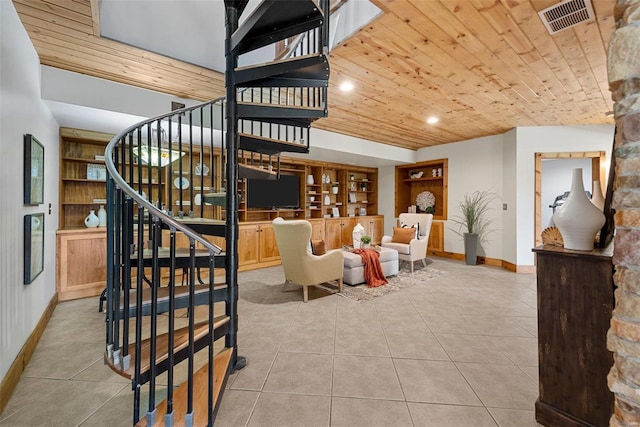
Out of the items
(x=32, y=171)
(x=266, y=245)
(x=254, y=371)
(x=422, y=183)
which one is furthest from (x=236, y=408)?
(x=422, y=183)

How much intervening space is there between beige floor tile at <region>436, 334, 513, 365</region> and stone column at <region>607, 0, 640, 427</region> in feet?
3.65

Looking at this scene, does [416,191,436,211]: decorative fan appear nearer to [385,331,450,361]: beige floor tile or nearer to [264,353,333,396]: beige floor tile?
[385,331,450,361]: beige floor tile

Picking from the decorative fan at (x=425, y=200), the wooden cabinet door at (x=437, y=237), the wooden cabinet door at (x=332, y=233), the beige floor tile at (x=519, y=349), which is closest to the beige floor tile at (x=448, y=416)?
A: the beige floor tile at (x=519, y=349)

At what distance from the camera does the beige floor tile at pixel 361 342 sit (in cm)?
218

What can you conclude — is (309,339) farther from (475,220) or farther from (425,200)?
(425,200)

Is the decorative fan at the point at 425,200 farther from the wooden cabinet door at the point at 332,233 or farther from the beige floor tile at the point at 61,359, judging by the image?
the beige floor tile at the point at 61,359

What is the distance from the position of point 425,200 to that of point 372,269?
3.51m

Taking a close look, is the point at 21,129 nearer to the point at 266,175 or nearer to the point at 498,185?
the point at 266,175

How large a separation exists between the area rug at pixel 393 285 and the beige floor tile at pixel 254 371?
1499 mm

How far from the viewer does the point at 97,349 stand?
220 cm

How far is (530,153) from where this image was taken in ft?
15.2

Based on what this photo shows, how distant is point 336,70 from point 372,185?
200 inches

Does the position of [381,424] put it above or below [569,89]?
below

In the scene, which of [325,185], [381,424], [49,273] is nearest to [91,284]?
[49,273]
